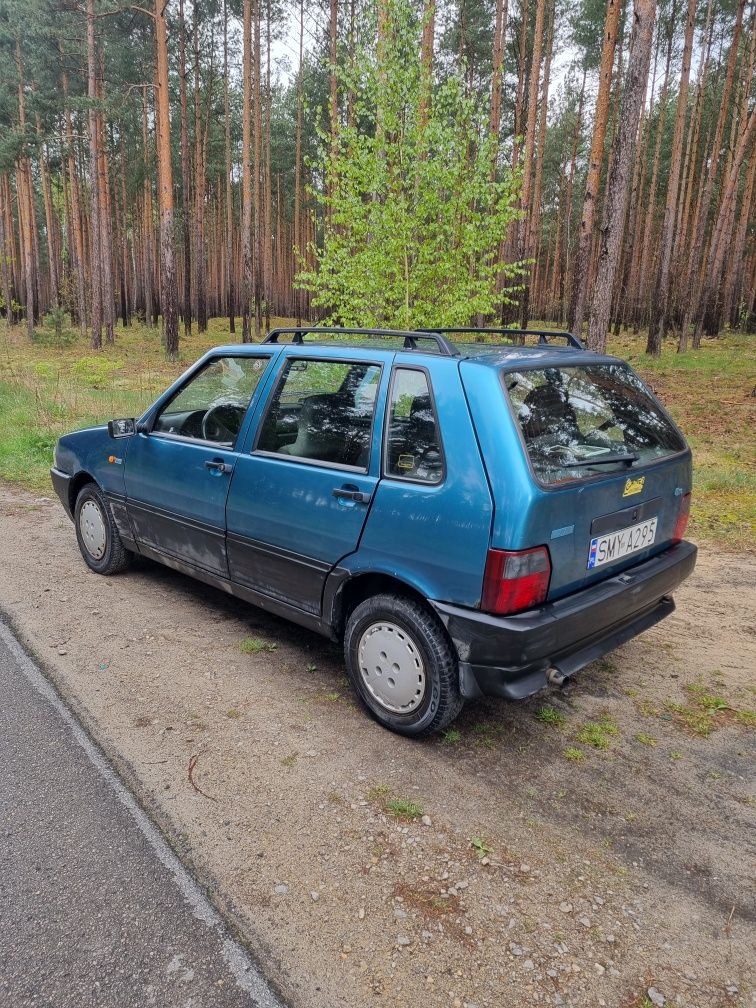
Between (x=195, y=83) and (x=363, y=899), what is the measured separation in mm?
32680

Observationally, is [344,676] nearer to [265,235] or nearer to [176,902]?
[176,902]

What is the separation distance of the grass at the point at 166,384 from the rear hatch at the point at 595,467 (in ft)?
11.2

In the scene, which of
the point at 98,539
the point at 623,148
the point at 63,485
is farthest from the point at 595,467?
the point at 623,148

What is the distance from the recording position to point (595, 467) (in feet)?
9.57

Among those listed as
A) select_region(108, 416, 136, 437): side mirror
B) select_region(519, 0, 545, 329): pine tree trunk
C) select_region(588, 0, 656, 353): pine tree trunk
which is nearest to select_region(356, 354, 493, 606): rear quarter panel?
select_region(108, 416, 136, 437): side mirror

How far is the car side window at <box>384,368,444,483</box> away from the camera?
9.39 feet

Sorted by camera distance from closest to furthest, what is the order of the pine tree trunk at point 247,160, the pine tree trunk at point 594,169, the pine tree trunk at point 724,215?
the pine tree trunk at point 594,169
the pine tree trunk at point 724,215
the pine tree trunk at point 247,160

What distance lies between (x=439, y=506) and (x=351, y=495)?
521mm

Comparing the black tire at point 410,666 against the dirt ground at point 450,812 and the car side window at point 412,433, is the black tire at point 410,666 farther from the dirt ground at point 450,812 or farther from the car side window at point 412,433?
the car side window at point 412,433

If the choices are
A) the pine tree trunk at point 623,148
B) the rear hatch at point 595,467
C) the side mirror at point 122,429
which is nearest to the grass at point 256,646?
the side mirror at point 122,429

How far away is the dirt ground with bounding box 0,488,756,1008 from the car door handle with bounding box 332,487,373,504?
43.1 inches

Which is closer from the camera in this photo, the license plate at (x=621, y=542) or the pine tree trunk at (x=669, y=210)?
the license plate at (x=621, y=542)

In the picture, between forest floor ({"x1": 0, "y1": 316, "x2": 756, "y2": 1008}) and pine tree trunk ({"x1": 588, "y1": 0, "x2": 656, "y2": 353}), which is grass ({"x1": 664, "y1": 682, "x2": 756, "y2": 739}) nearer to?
forest floor ({"x1": 0, "y1": 316, "x2": 756, "y2": 1008})

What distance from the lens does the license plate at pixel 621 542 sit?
2.93 m
